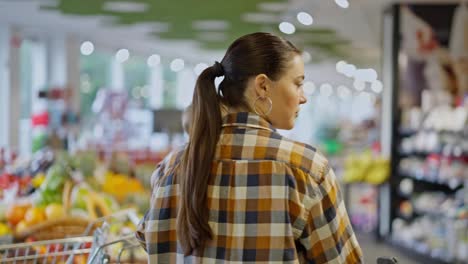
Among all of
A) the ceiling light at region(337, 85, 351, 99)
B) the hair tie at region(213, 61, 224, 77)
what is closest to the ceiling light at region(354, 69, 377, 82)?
the ceiling light at region(337, 85, 351, 99)

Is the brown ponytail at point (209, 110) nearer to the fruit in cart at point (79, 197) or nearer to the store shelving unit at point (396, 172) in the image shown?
the fruit in cart at point (79, 197)

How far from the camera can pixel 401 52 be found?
9.70 metres

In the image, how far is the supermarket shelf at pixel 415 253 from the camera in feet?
25.2

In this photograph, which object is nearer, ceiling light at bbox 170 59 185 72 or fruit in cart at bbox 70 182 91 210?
fruit in cart at bbox 70 182 91 210

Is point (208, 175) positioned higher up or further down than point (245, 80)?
further down

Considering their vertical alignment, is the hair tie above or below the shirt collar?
above

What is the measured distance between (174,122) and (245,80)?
12.0 metres

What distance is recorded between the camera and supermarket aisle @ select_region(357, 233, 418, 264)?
28.4 feet

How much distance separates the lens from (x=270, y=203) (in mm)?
1694

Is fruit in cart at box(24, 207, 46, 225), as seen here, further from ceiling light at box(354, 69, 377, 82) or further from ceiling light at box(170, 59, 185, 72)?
ceiling light at box(354, 69, 377, 82)

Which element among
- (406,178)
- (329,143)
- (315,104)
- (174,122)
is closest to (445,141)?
(406,178)

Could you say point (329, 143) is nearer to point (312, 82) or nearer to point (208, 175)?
point (312, 82)

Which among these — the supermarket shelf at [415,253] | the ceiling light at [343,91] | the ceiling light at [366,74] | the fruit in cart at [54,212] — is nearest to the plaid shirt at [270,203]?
the fruit in cart at [54,212]

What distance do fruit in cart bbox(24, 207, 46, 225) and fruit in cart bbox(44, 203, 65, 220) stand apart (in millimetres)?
25
